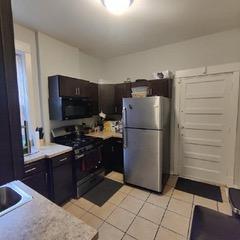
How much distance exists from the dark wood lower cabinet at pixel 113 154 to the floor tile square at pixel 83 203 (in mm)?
887

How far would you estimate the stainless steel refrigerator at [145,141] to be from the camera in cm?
256

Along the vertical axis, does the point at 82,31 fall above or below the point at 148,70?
above

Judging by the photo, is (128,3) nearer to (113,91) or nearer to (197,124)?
(113,91)

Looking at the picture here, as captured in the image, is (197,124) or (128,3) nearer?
(128,3)

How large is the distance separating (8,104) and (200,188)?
3070 mm

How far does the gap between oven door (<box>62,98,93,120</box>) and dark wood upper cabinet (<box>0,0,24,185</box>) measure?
1434 mm

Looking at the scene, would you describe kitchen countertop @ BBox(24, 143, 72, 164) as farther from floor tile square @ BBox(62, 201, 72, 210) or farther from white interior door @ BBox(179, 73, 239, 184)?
white interior door @ BBox(179, 73, 239, 184)

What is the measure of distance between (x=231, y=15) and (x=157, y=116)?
1.70 m

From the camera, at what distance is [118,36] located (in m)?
2.77

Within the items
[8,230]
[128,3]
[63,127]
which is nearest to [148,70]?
[128,3]

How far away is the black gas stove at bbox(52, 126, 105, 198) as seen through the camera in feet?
8.41

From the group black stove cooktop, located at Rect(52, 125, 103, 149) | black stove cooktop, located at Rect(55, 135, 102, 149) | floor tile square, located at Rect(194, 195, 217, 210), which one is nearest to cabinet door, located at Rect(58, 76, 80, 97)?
black stove cooktop, located at Rect(52, 125, 103, 149)

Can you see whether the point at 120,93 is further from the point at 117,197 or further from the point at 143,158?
the point at 117,197

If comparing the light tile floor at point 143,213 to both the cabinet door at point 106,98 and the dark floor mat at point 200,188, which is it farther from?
the cabinet door at point 106,98
